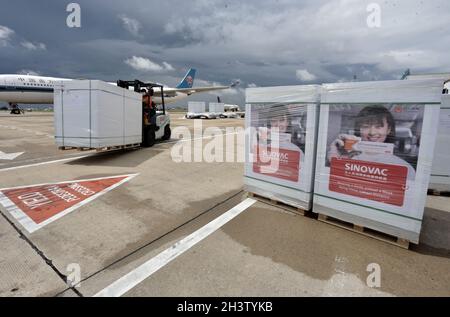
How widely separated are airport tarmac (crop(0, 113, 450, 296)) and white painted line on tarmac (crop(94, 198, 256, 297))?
12 millimetres

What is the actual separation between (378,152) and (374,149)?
0.06 meters

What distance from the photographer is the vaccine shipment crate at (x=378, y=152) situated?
9.66 ft

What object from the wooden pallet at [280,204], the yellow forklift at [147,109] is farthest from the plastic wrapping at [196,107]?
the wooden pallet at [280,204]

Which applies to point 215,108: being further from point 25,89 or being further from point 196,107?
point 25,89

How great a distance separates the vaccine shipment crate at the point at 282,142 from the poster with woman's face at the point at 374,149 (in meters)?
0.35

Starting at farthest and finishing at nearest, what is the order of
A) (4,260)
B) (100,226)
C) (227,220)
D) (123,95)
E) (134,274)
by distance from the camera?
(123,95), (227,220), (100,226), (4,260), (134,274)

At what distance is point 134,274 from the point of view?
8.73 ft

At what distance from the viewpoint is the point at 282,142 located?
4227 mm

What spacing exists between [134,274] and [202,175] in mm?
4259

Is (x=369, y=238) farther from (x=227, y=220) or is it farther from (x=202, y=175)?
(x=202, y=175)

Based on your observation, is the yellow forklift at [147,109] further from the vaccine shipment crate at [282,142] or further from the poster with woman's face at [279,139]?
the poster with woman's face at [279,139]

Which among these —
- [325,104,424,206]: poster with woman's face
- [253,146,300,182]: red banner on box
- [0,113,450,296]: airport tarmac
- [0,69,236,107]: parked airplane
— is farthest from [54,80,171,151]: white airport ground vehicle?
[0,69,236,107]: parked airplane

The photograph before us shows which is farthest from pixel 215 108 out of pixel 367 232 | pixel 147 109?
pixel 367 232
